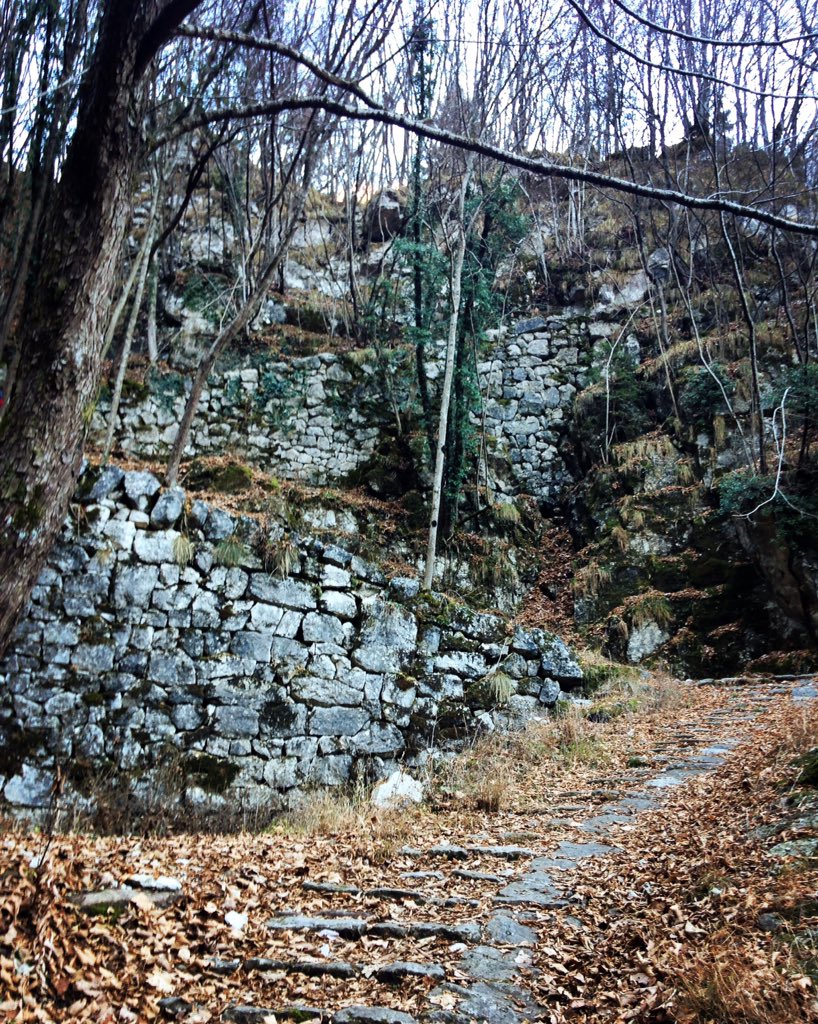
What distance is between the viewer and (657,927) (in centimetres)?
255

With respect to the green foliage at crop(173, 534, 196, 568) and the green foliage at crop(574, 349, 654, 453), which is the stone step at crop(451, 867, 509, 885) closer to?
the green foliage at crop(173, 534, 196, 568)

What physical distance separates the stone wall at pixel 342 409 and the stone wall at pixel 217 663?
5571mm

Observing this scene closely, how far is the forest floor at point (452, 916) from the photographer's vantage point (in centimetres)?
218

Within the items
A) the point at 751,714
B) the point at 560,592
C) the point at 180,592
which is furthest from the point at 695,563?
the point at 180,592

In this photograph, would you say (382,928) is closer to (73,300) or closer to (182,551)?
(73,300)

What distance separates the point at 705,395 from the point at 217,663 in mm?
9655

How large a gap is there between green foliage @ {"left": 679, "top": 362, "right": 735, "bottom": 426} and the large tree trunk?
35.2ft

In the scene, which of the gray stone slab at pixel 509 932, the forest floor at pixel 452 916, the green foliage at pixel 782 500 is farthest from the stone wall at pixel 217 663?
the green foliage at pixel 782 500

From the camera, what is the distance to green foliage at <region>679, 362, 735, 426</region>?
11.5m

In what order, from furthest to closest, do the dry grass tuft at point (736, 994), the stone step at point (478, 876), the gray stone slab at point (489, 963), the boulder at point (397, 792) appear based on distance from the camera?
the boulder at point (397, 792), the stone step at point (478, 876), the gray stone slab at point (489, 963), the dry grass tuft at point (736, 994)

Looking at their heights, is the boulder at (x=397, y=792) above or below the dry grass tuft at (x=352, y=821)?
above

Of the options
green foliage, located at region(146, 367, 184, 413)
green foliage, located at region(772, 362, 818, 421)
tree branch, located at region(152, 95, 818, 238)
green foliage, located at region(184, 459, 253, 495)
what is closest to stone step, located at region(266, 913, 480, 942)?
tree branch, located at region(152, 95, 818, 238)

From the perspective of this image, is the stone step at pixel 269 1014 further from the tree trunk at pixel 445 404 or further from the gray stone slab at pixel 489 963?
the tree trunk at pixel 445 404

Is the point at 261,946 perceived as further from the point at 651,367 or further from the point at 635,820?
the point at 651,367
